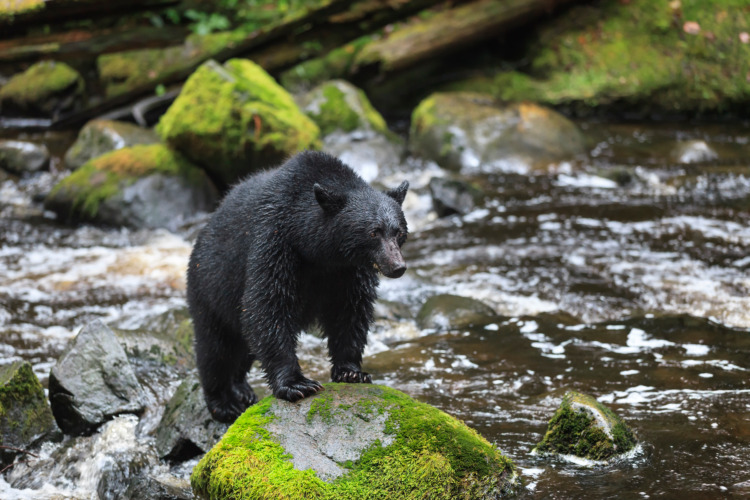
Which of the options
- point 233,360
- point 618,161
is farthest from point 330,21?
point 233,360

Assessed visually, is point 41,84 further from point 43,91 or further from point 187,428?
point 187,428

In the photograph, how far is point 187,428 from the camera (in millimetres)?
5484

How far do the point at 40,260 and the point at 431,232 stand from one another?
5342 millimetres

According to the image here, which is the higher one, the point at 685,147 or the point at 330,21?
the point at 330,21

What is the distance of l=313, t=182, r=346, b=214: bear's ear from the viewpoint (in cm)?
446

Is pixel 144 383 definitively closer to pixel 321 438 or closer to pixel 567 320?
pixel 321 438

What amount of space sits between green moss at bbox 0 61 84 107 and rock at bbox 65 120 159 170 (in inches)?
82.1

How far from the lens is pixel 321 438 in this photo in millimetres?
4438

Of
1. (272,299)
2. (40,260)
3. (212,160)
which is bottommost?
(40,260)

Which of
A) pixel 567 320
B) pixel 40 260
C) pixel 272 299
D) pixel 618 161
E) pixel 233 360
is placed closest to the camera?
pixel 272 299

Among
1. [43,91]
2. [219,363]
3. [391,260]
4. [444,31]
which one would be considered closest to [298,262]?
[391,260]

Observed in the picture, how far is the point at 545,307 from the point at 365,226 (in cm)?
403

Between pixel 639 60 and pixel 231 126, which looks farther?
pixel 639 60

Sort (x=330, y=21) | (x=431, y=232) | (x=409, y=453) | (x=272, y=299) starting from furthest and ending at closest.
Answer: (x=330, y=21) → (x=431, y=232) → (x=272, y=299) → (x=409, y=453)
